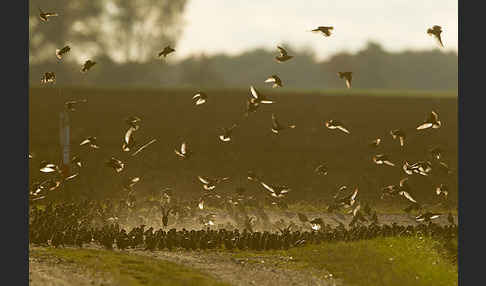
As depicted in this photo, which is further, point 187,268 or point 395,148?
point 395,148

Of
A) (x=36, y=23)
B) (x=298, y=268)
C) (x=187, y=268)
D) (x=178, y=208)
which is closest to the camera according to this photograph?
(x=187, y=268)

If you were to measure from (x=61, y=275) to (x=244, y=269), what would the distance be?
4.31 metres

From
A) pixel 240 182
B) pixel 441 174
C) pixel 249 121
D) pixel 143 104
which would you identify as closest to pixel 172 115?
pixel 143 104

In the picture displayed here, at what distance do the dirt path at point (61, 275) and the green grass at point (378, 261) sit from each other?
14.3 feet

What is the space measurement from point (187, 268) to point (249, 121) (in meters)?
20.0

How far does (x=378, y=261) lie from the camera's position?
58.3 ft

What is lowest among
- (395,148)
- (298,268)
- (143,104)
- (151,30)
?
(298,268)

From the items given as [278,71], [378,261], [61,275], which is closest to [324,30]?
[378,261]

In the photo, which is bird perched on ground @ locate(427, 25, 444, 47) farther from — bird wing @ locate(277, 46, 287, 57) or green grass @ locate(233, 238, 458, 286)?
green grass @ locate(233, 238, 458, 286)

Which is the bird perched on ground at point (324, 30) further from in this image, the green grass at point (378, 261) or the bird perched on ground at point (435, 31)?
the green grass at point (378, 261)

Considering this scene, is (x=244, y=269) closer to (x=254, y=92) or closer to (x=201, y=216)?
(x=254, y=92)

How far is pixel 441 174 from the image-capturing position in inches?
1276

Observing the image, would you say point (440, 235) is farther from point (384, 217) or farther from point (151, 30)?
point (151, 30)

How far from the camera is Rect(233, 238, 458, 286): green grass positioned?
54.7 ft
